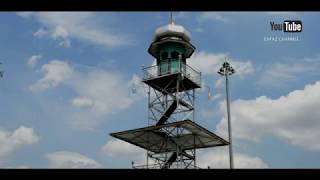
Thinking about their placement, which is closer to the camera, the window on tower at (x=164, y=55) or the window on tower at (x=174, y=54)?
the window on tower at (x=174, y=54)

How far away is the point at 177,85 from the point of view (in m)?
36.6

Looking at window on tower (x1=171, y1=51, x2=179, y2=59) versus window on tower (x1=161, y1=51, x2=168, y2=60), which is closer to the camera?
window on tower (x1=171, y1=51, x2=179, y2=59)

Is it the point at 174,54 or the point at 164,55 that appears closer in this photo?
the point at 174,54

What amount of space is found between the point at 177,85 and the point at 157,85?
163 centimetres
